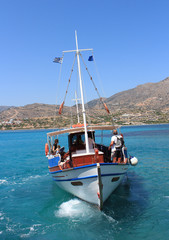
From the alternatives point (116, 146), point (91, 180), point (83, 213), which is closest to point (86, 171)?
point (91, 180)

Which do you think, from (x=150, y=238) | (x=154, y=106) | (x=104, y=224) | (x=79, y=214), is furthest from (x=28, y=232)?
(x=154, y=106)

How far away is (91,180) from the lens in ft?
35.9

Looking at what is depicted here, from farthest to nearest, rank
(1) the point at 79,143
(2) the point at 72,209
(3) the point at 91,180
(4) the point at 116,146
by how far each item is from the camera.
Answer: (1) the point at 79,143 < (4) the point at 116,146 < (2) the point at 72,209 < (3) the point at 91,180

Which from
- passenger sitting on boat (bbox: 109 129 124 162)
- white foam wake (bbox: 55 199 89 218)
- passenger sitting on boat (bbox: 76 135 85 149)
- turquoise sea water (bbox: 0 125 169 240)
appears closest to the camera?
turquoise sea water (bbox: 0 125 169 240)

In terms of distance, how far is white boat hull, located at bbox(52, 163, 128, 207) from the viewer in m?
10.9

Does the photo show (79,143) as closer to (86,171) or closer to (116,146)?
(116,146)

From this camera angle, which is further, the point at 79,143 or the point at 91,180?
the point at 79,143

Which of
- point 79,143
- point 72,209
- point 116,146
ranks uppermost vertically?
point 79,143

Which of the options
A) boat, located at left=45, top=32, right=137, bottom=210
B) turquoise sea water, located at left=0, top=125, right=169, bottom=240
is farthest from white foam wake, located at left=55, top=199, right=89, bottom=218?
boat, located at left=45, top=32, right=137, bottom=210

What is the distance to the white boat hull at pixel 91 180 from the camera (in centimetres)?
1087

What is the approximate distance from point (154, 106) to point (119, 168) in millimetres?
192979

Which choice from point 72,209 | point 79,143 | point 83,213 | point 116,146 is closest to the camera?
point 83,213

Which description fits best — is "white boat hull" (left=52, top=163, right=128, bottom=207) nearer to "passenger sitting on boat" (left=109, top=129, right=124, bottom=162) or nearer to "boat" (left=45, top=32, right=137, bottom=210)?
"boat" (left=45, top=32, right=137, bottom=210)

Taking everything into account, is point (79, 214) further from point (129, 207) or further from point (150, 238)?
point (150, 238)
